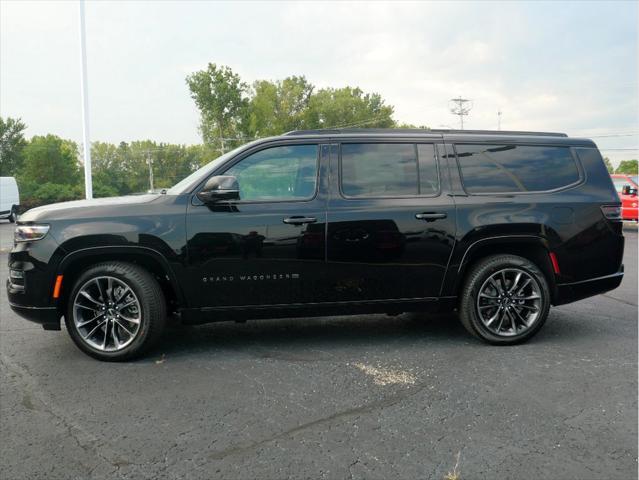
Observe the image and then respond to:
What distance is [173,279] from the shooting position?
4.20 metres

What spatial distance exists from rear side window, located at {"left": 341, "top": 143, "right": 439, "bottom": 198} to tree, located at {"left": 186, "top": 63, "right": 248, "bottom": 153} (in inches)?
2428

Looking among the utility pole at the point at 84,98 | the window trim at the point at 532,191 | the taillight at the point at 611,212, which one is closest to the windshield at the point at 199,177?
the window trim at the point at 532,191

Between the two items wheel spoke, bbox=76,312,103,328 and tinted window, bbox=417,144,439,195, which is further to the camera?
tinted window, bbox=417,144,439,195

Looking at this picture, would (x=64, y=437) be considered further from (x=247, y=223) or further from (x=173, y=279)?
(x=247, y=223)

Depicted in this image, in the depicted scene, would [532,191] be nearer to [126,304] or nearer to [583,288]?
[583,288]

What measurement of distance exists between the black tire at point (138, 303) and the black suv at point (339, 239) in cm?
1

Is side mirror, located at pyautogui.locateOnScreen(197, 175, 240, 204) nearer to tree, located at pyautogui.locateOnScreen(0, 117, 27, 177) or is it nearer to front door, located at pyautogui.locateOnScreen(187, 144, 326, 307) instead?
front door, located at pyautogui.locateOnScreen(187, 144, 326, 307)

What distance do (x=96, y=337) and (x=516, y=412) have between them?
3.20 m

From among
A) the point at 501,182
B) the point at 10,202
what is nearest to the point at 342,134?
the point at 501,182

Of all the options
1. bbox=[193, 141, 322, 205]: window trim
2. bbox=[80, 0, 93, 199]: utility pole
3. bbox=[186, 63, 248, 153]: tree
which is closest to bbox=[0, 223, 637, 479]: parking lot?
bbox=[193, 141, 322, 205]: window trim

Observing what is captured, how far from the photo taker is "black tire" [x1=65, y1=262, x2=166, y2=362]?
416cm

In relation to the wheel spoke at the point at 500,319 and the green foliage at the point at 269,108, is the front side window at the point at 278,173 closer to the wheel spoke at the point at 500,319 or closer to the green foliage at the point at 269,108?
the wheel spoke at the point at 500,319

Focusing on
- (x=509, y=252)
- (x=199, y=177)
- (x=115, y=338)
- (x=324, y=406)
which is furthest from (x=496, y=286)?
(x=115, y=338)

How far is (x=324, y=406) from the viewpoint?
3.32m
